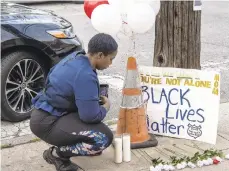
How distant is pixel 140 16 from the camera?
3.93 metres

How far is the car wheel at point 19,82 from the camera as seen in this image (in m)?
4.86

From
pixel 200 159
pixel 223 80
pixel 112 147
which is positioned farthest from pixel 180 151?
pixel 223 80

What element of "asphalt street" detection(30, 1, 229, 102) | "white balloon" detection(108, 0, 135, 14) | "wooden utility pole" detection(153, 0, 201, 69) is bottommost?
"asphalt street" detection(30, 1, 229, 102)

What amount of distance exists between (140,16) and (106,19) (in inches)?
11.2

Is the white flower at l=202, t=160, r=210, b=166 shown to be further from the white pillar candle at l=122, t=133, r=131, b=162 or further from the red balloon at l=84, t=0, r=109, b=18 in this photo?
the red balloon at l=84, t=0, r=109, b=18

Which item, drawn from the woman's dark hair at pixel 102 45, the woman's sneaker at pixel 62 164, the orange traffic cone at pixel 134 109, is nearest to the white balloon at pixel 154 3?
the orange traffic cone at pixel 134 109

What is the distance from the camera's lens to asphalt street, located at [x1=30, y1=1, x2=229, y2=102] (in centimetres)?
711

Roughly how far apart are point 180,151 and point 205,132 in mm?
315

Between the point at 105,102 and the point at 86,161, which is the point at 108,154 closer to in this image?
the point at 86,161

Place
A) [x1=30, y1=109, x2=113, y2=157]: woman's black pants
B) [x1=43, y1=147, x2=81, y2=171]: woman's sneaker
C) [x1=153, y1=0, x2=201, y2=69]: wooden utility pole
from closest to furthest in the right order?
[x1=30, y1=109, x2=113, y2=157]: woman's black pants, [x1=43, y1=147, x2=81, y2=171]: woman's sneaker, [x1=153, y1=0, x2=201, y2=69]: wooden utility pole

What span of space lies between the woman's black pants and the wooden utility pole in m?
1.15

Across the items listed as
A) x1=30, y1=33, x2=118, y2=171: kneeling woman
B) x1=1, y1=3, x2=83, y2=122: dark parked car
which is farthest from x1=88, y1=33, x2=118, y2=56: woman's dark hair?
x1=1, y1=3, x2=83, y2=122: dark parked car

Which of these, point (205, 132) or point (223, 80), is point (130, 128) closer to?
point (205, 132)

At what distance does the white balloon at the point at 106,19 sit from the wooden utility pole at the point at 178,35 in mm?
585
